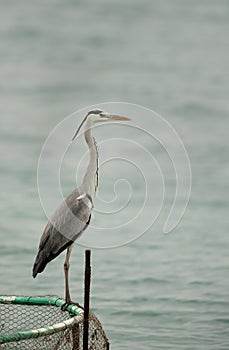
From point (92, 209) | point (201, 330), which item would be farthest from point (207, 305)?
point (92, 209)

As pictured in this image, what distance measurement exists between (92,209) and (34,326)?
1.56 metres

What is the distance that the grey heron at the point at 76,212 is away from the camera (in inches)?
372

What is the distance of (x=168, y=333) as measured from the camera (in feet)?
49.3

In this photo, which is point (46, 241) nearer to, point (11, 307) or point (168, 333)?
point (11, 307)

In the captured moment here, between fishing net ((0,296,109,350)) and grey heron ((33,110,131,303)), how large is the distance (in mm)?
803

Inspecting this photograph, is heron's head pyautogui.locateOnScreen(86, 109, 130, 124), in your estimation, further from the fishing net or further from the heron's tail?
the fishing net

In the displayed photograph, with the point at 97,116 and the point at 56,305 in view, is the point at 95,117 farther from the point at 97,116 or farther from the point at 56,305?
the point at 56,305

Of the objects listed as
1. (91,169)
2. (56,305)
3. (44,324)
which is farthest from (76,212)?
(44,324)

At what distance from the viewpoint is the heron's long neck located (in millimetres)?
9711

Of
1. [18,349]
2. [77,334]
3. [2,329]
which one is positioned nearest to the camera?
[18,349]

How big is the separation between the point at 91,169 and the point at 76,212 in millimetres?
464

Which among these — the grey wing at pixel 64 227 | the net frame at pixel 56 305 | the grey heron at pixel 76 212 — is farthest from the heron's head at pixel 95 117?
the net frame at pixel 56 305

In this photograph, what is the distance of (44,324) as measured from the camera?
866 cm

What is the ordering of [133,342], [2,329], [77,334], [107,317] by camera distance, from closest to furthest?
[77,334] < [2,329] < [133,342] < [107,317]
